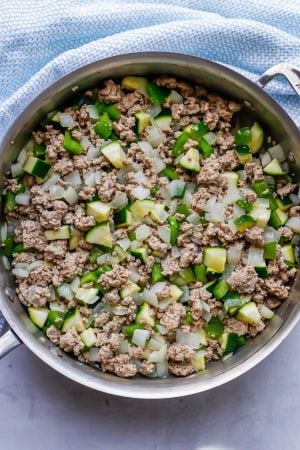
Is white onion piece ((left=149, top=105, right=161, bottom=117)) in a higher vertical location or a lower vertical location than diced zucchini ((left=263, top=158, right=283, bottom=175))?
higher

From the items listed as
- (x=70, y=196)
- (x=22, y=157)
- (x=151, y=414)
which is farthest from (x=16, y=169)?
(x=151, y=414)

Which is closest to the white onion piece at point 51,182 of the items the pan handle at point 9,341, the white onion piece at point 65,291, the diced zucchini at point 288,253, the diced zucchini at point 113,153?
the diced zucchini at point 113,153

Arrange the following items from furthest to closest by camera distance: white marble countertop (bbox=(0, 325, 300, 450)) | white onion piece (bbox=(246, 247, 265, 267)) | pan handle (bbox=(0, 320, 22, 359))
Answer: white marble countertop (bbox=(0, 325, 300, 450)) < white onion piece (bbox=(246, 247, 265, 267)) < pan handle (bbox=(0, 320, 22, 359))

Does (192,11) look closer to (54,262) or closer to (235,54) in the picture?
(235,54)

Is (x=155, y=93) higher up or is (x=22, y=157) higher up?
(x=155, y=93)

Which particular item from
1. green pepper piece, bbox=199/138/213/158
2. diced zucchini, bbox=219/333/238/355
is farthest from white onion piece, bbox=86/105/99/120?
diced zucchini, bbox=219/333/238/355

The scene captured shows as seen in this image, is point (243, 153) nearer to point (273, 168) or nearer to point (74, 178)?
point (273, 168)

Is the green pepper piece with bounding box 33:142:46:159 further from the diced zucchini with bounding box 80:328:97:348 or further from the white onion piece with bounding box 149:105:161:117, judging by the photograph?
the diced zucchini with bounding box 80:328:97:348
